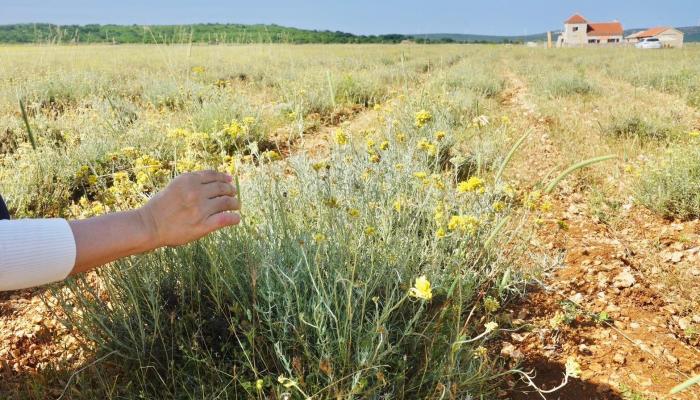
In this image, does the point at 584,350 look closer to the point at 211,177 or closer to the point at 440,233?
the point at 440,233

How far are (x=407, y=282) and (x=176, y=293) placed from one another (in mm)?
925

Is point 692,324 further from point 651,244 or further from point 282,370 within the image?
point 282,370

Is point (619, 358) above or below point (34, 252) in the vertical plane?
below

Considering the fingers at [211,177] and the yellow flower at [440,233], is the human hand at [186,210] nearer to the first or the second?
the fingers at [211,177]

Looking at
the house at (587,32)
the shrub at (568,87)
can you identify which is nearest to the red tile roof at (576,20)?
the house at (587,32)

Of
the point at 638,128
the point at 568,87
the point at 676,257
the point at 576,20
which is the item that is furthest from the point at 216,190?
the point at 576,20

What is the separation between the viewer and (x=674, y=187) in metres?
3.31

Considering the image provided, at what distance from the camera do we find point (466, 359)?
5.32 ft

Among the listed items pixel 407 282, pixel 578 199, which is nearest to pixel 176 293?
pixel 407 282

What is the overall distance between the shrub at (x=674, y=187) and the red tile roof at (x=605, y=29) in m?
79.9

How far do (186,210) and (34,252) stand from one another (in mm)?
304

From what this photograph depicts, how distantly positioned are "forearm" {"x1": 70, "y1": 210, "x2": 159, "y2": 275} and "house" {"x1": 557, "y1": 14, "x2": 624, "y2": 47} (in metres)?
80.0

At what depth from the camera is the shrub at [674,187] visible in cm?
327

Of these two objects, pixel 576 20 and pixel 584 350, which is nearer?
pixel 584 350
